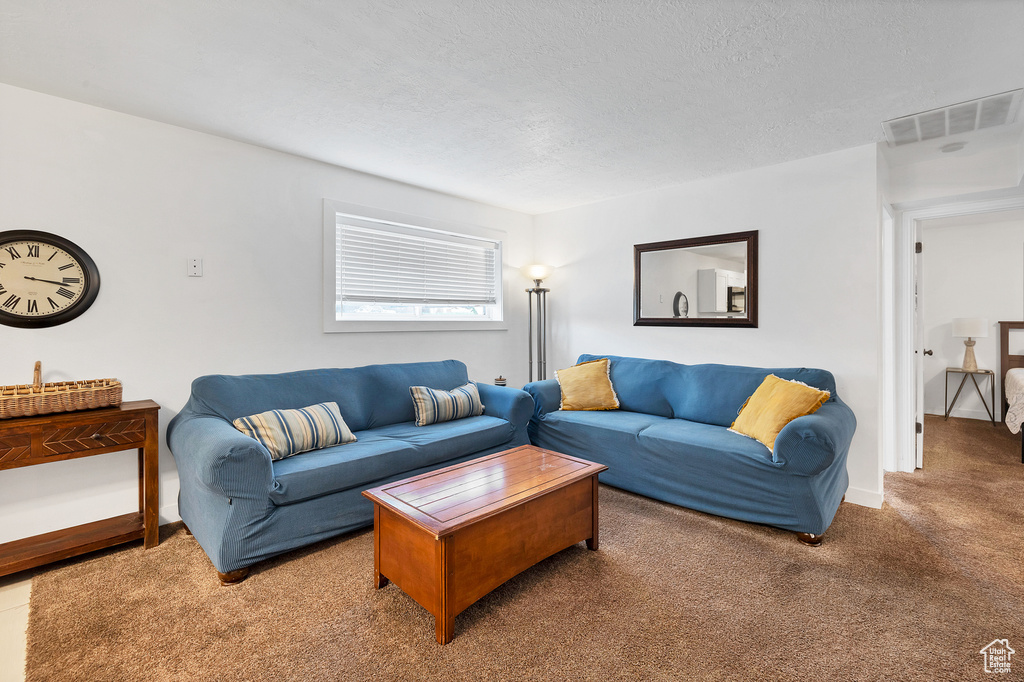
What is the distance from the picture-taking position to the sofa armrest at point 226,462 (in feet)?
6.82

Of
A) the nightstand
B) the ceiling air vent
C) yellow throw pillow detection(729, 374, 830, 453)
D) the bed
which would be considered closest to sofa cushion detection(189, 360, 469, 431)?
yellow throw pillow detection(729, 374, 830, 453)

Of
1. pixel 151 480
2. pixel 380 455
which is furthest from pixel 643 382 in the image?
pixel 151 480

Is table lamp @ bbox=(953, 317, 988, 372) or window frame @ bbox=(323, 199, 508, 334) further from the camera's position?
table lamp @ bbox=(953, 317, 988, 372)

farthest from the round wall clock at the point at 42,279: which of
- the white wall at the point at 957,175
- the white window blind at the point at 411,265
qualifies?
the white wall at the point at 957,175

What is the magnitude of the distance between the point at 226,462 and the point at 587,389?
2.59 m

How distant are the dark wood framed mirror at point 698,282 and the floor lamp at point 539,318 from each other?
98cm

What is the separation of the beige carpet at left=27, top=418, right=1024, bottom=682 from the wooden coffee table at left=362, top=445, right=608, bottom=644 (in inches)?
5.4

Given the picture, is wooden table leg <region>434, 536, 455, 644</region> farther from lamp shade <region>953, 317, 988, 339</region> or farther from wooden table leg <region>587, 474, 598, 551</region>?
lamp shade <region>953, 317, 988, 339</region>

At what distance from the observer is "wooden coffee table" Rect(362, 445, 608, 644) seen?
178cm

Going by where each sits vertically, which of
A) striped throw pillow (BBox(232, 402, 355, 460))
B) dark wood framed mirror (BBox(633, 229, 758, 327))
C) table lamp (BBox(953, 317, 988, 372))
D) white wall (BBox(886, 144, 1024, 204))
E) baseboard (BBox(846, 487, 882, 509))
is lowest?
baseboard (BBox(846, 487, 882, 509))

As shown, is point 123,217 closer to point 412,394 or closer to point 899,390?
point 412,394

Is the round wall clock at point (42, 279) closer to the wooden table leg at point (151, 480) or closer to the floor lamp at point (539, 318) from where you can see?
the wooden table leg at point (151, 480)

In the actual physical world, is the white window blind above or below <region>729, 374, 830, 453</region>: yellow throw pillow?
above

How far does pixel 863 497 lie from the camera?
310cm
